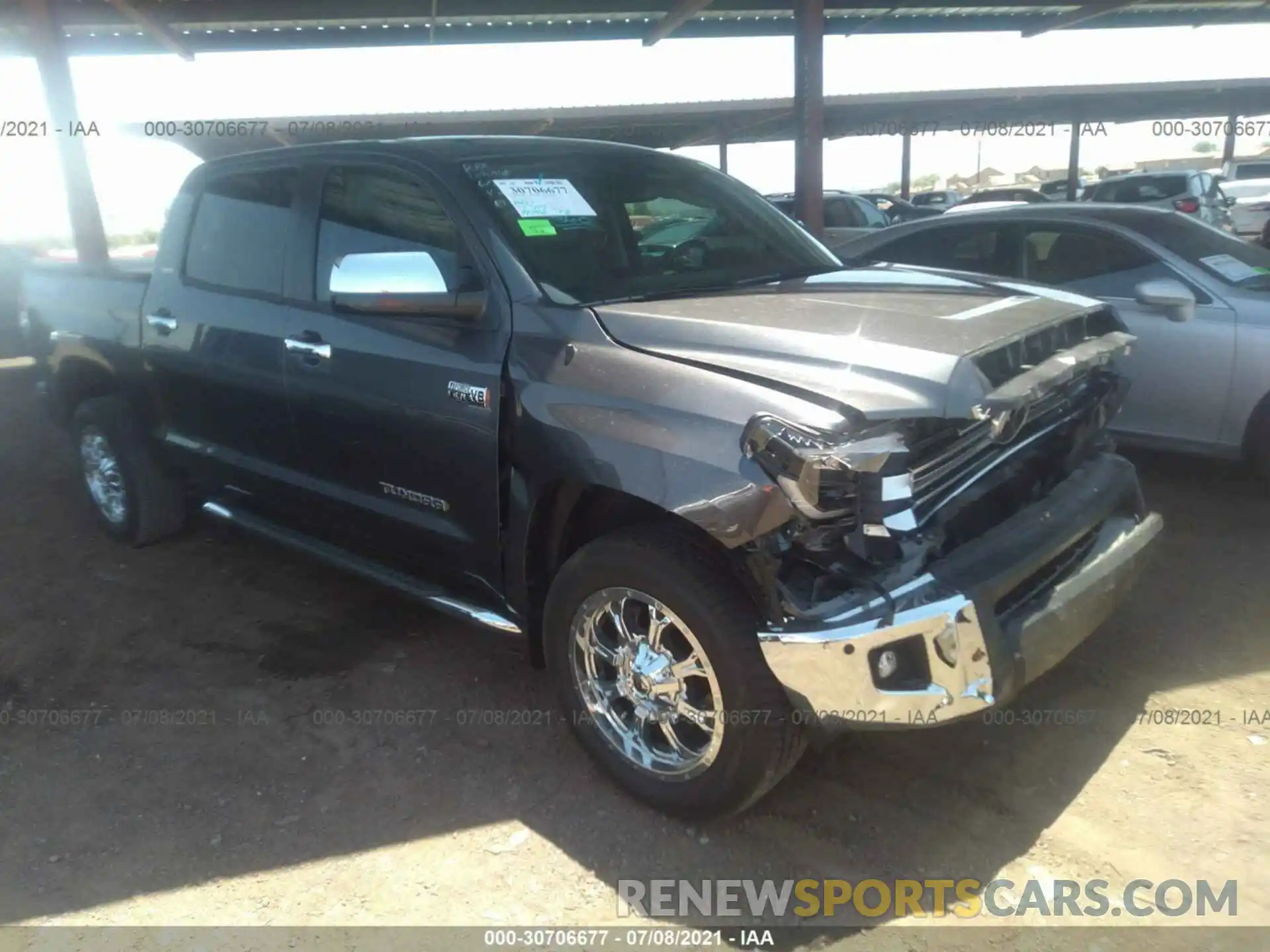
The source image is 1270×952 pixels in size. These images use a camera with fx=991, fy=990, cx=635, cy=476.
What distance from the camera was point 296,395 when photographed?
3.74 metres

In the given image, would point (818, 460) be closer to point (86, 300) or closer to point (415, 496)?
point (415, 496)

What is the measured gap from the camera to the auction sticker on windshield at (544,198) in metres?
3.31

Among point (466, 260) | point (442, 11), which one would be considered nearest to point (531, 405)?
point (466, 260)

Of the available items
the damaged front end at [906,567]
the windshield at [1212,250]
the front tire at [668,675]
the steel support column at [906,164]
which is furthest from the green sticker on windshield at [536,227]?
the steel support column at [906,164]

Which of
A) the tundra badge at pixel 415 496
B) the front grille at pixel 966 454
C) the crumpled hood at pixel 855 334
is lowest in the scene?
the tundra badge at pixel 415 496

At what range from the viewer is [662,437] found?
8.56 feet

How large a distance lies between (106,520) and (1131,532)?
16.3 ft

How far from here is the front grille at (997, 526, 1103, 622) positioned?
2.62m

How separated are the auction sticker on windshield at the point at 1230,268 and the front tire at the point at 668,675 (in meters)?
→ 4.02

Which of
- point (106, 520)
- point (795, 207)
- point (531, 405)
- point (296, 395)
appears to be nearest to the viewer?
point (531, 405)

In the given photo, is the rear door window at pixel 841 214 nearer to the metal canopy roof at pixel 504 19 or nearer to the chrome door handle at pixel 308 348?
the metal canopy roof at pixel 504 19

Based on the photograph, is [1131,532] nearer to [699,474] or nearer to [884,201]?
[699,474]

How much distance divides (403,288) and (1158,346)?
407cm

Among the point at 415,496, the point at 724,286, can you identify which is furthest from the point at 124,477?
the point at 724,286
